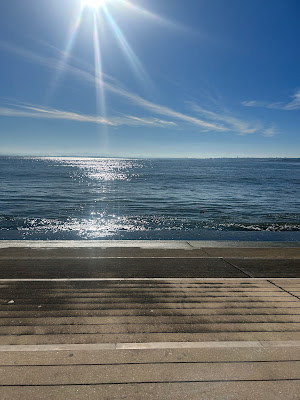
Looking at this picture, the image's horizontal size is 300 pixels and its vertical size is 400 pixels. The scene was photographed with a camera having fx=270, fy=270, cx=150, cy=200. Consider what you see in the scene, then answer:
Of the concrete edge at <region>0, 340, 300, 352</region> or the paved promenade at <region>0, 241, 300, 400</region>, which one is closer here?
the paved promenade at <region>0, 241, 300, 400</region>

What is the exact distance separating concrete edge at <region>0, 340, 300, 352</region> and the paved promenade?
0.01 m

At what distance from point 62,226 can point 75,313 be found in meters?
14.5

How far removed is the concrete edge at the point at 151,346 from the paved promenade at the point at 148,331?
0.5 inches

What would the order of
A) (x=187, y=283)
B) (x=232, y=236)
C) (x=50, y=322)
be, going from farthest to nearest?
(x=232, y=236)
(x=187, y=283)
(x=50, y=322)

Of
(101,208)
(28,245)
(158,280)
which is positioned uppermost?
(158,280)

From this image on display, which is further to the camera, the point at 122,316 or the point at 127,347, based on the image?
the point at 122,316

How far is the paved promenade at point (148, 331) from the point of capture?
2881 mm

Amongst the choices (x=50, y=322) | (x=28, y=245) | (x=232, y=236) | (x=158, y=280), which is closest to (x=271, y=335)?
(x=158, y=280)

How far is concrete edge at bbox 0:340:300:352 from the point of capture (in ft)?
11.3

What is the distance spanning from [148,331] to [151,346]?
347mm

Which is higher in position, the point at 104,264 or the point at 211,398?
the point at 211,398

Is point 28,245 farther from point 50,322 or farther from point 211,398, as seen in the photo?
point 211,398

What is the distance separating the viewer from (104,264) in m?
7.09

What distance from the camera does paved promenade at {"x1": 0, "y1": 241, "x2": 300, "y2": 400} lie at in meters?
2.88
